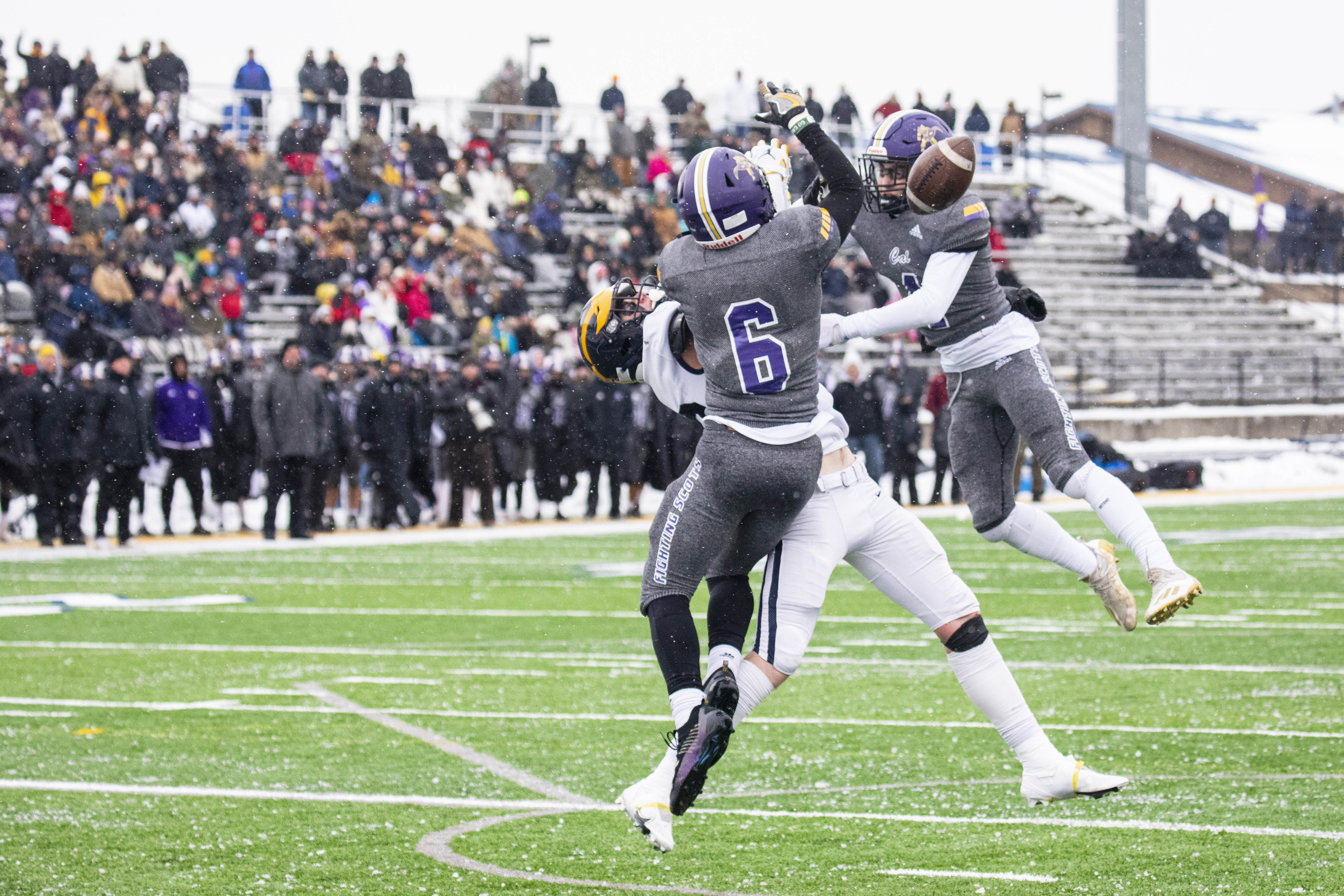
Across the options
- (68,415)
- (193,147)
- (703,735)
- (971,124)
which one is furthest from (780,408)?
(971,124)

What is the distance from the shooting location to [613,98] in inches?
1045

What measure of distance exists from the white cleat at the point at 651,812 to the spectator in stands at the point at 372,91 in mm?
20435

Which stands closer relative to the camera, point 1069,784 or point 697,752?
point 697,752

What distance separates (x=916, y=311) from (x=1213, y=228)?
2719 cm

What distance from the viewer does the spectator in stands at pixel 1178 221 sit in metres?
30.3

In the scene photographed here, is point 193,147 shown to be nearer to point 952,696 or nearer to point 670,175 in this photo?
point 670,175

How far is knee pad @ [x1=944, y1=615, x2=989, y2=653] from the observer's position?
5203 millimetres

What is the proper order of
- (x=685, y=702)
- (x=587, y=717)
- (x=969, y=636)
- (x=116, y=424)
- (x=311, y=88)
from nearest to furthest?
(x=685, y=702), (x=969, y=636), (x=587, y=717), (x=116, y=424), (x=311, y=88)

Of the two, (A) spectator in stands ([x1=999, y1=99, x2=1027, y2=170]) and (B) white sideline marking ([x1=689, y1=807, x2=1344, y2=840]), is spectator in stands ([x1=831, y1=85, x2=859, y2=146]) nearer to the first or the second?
(A) spectator in stands ([x1=999, y1=99, x2=1027, y2=170])

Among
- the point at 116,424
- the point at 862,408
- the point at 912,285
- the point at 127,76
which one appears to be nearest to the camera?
the point at 912,285

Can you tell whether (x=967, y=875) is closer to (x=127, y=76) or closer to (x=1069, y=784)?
(x=1069, y=784)

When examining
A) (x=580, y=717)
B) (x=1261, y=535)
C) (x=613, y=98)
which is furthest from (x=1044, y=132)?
(x=580, y=717)

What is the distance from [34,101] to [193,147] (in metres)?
1.93

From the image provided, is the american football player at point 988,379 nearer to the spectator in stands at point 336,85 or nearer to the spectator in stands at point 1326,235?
the spectator in stands at point 336,85
